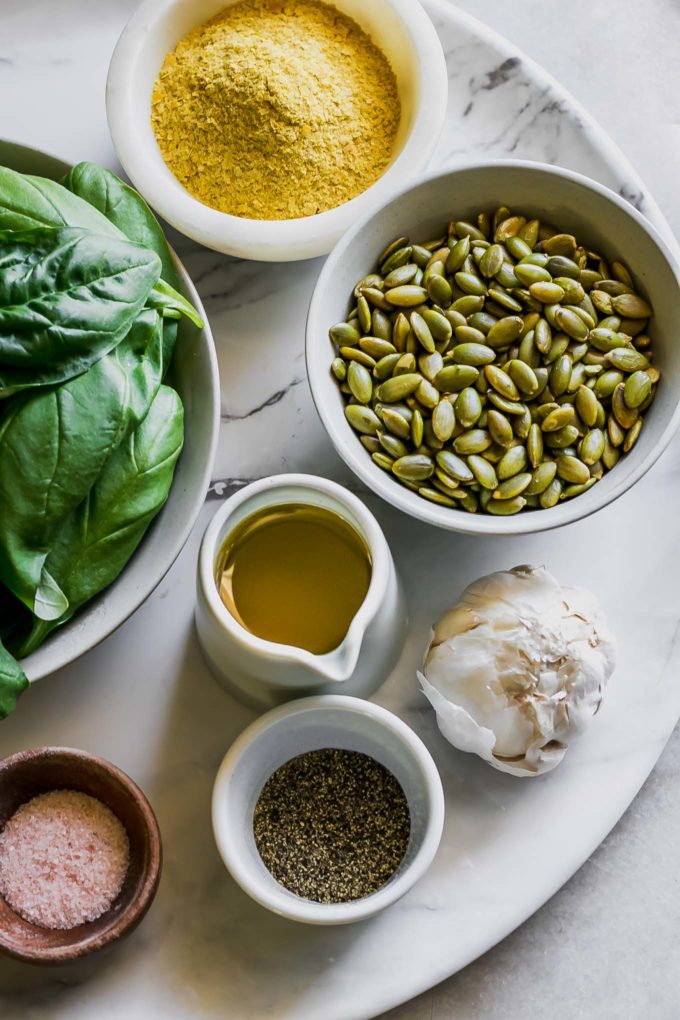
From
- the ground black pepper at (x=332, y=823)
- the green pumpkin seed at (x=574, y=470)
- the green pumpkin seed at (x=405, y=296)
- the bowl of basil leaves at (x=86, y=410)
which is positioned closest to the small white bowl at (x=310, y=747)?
the ground black pepper at (x=332, y=823)

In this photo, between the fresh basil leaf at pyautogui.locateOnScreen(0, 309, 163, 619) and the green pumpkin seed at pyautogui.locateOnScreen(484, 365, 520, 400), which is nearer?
the fresh basil leaf at pyautogui.locateOnScreen(0, 309, 163, 619)

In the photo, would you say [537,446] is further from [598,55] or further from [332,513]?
[598,55]

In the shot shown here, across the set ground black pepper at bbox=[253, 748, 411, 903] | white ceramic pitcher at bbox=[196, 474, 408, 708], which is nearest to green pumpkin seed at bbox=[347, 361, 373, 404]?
A: white ceramic pitcher at bbox=[196, 474, 408, 708]

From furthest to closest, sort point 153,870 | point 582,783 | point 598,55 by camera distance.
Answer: point 598,55 < point 582,783 < point 153,870

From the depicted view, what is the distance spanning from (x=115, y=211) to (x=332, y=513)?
33 centimetres

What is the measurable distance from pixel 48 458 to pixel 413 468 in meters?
0.34

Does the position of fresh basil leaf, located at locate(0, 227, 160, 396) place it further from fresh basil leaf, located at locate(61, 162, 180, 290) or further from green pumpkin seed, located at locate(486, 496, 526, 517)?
green pumpkin seed, located at locate(486, 496, 526, 517)

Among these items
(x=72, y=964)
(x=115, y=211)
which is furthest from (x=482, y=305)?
(x=72, y=964)

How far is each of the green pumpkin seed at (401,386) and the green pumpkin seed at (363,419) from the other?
0.02m

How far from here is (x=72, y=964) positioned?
3.45 ft

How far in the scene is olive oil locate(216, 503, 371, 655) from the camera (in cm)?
105

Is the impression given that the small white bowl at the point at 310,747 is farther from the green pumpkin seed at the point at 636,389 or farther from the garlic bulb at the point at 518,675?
the green pumpkin seed at the point at 636,389

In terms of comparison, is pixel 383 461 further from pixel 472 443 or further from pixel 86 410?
pixel 86 410

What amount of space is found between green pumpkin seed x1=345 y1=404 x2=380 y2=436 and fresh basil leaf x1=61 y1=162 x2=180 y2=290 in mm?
230
